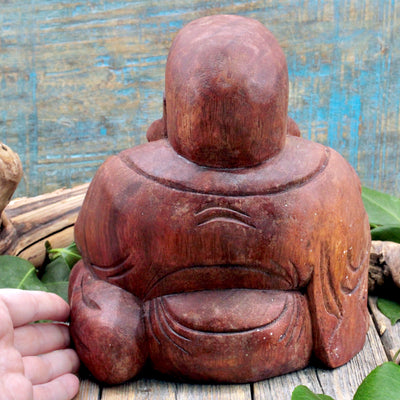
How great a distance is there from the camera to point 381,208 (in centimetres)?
176

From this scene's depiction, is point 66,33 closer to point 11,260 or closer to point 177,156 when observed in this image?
point 11,260

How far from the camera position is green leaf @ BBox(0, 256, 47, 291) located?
1.56m

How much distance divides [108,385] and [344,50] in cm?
169

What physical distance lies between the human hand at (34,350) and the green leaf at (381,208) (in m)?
0.92

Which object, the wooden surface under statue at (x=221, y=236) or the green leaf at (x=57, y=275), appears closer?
the wooden surface under statue at (x=221, y=236)

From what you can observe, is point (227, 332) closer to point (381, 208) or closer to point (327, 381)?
point (327, 381)

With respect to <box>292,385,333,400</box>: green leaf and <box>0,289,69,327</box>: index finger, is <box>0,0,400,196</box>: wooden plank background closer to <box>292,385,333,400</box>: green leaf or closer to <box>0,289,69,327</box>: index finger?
<box>0,289,69,327</box>: index finger

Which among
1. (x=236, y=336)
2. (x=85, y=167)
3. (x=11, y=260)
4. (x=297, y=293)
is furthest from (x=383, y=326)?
(x=85, y=167)

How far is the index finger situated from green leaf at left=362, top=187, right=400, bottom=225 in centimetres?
92

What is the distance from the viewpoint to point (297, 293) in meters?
1.23

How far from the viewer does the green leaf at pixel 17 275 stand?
156 centimetres

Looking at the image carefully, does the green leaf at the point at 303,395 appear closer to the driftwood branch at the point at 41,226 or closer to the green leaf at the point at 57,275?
the driftwood branch at the point at 41,226

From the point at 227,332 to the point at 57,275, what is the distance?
0.69 meters

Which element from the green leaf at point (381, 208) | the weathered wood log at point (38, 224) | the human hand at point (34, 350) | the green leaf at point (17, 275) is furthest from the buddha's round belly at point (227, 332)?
the weathered wood log at point (38, 224)
